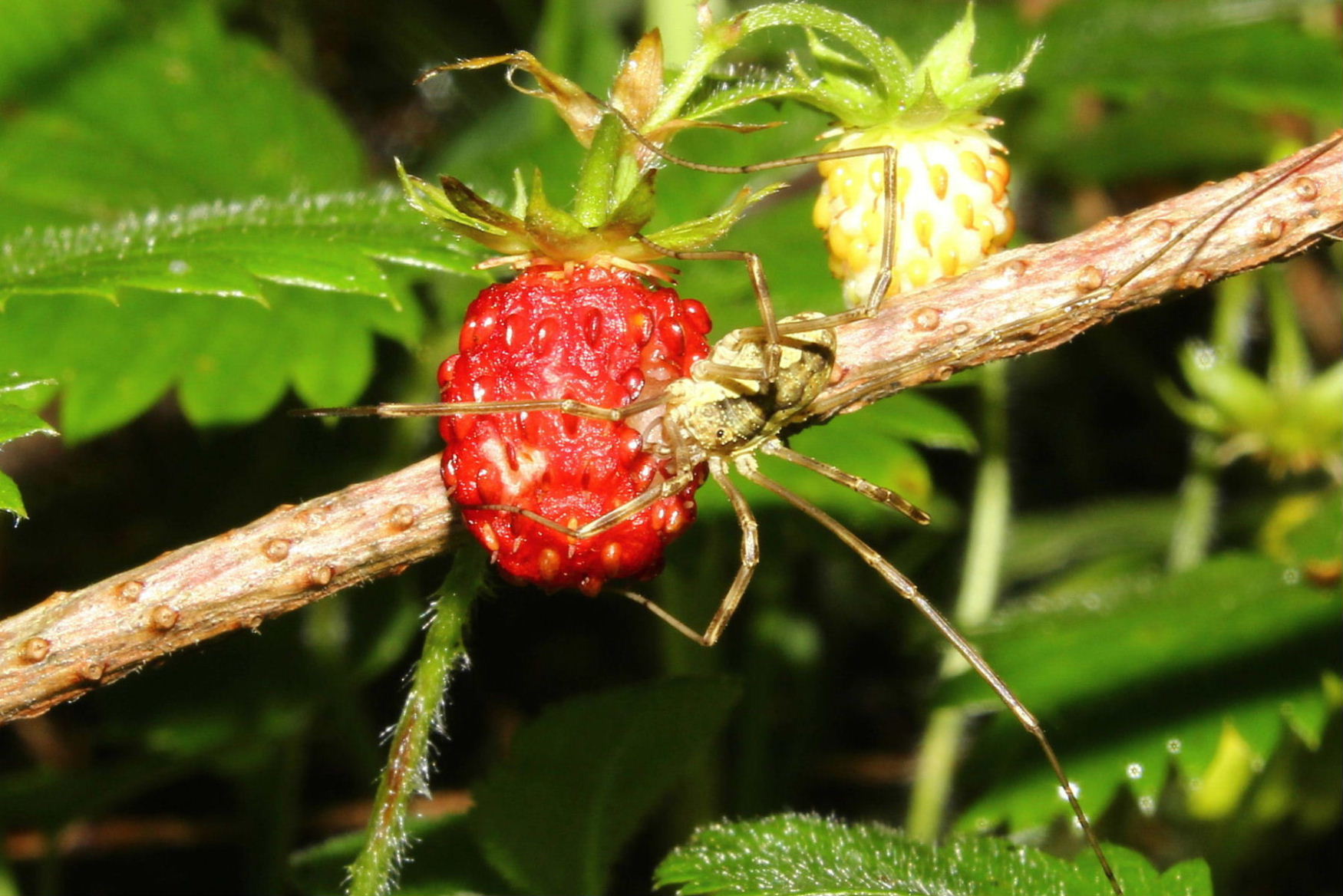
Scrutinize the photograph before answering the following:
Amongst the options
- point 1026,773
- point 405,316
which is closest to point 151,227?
point 405,316

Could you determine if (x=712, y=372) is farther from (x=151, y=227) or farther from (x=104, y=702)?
(x=104, y=702)

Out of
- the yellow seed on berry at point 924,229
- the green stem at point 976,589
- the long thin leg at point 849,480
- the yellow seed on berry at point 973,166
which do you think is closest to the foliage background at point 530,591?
the green stem at point 976,589

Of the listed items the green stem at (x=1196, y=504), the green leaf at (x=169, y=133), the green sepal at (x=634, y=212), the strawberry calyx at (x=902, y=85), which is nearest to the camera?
the green sepal at (x=634, y=212)

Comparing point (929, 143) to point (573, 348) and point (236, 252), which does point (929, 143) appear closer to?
point (573, 348)

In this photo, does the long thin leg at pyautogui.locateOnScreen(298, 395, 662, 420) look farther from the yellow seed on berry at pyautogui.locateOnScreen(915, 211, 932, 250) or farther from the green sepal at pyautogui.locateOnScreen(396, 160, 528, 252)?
the yellow seed on berry at pyautogui.locateOnScreen(915, 211, 932, 250)

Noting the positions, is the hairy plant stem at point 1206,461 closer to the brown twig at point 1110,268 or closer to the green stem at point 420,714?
the brown twig at point 1110,268

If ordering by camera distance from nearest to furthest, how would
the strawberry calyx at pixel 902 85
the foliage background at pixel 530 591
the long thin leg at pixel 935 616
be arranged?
the strawberry calyx at pixel 902 85
the long thin leg at pixel 935 616
the foliage background at pixel 530 591
